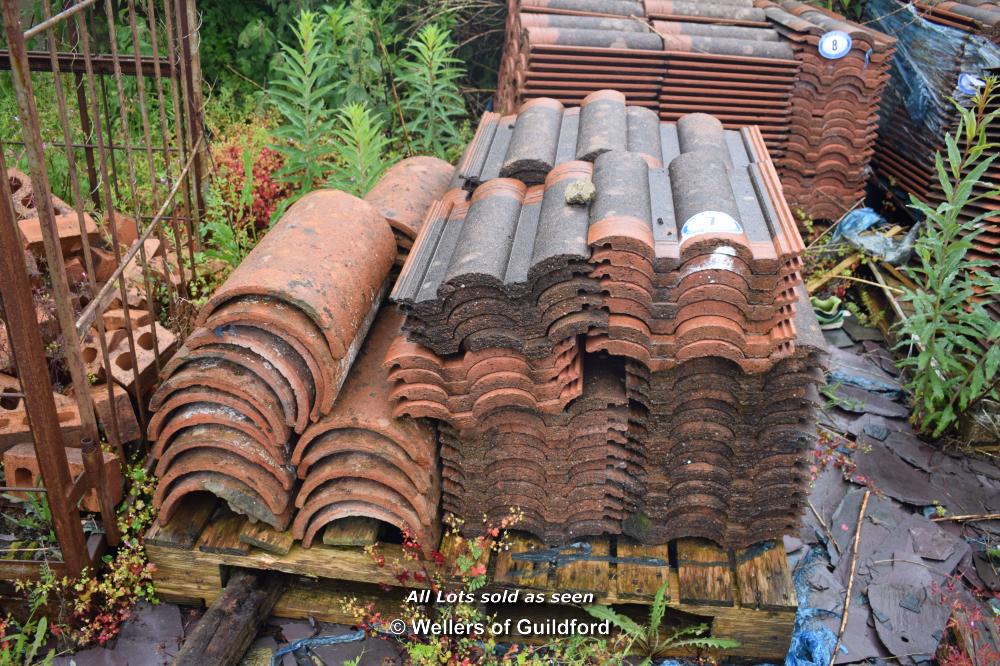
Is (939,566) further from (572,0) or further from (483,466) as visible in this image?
(572,0)

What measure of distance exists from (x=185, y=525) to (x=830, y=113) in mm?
6205

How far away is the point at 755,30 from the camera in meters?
7.05

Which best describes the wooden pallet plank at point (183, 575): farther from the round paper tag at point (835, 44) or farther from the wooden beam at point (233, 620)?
the round paper tag at point (835, 44)

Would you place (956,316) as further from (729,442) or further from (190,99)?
(190,99)

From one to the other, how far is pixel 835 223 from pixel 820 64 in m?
1.49

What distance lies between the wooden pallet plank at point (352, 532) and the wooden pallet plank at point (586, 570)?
2.99 feet

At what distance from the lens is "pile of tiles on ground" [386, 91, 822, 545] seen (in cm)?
322

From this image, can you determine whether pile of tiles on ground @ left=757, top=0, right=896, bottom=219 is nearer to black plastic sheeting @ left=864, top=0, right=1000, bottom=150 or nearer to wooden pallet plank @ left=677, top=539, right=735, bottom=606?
black plastic sheeting @ left=864, top=0, right=1000, bottom=150

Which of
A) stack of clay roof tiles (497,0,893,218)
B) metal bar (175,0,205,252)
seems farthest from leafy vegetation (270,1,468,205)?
stack of clay roof tiles (497,0,893,218)

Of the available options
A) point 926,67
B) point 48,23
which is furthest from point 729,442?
point 926,67

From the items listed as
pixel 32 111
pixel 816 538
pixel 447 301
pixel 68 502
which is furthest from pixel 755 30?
pixel 68 502

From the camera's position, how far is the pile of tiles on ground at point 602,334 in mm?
3223

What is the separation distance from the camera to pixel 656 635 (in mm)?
3719

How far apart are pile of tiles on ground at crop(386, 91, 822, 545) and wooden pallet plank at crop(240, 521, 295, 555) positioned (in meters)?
0.79
